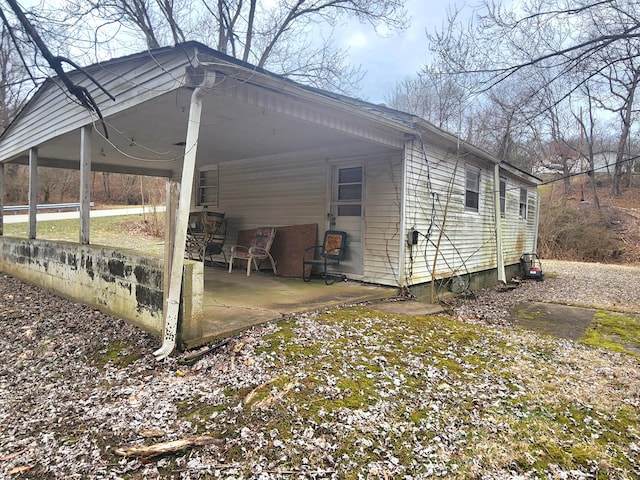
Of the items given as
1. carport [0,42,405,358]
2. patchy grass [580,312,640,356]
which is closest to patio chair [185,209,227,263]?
carport [0,42,405,358]

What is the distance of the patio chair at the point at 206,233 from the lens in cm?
801

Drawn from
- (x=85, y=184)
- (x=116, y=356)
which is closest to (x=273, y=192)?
(x=85, y=184)

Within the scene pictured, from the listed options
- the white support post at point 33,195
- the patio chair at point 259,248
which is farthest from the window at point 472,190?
the white support post at point 33,195

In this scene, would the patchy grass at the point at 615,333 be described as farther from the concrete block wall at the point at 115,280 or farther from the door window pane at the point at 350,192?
the concrete block wall at the point at 115,280

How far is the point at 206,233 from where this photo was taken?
8.02 meters

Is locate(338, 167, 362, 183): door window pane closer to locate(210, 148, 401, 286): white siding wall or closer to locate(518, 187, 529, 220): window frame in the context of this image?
locate(210, 148, 401, 286): white siding wall

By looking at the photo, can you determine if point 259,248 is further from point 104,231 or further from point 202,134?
point 104,231

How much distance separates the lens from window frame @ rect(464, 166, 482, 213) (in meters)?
7.75

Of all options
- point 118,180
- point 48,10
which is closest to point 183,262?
point 48,10

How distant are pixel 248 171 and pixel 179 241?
5263 millimetres

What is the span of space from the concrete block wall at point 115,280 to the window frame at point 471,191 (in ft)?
20.2

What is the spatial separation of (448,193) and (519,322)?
8.68 feet

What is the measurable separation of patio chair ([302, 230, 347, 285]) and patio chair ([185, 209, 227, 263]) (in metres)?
2.41

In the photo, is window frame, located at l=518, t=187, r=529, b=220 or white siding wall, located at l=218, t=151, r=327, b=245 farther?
window frame, located at l=518, t=187, r=529, b=220
